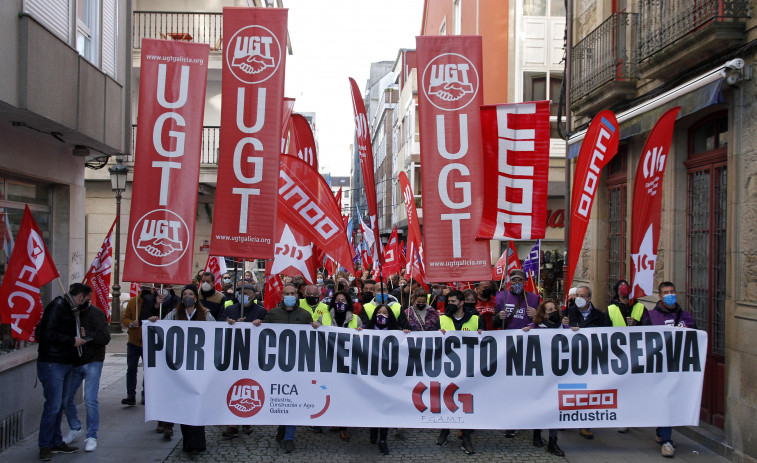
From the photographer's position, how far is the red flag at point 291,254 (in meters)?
9.65

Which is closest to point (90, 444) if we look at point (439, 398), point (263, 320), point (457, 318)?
point (263, 320)

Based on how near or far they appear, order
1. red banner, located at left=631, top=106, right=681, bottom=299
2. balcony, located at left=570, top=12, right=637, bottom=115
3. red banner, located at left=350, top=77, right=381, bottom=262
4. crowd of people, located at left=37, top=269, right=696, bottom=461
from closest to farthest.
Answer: crowd of people, located at left=37, top=269, right=696, bottom=461, red banner, located at left=631, top=106, right=681, bottom=299, red banner, located at left=350, top=77, right=381, bottom=262, balcony, located at left=570, top=12, right=637, bottom=115

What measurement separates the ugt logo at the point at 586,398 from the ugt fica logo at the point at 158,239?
4489 millimetres

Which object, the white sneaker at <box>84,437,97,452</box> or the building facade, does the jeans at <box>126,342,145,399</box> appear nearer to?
the white sneaker at <box>84,437,97,452</box>

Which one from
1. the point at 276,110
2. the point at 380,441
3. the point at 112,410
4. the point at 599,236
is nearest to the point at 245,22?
the point at 276,110

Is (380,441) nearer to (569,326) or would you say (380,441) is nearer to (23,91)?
(569,326)

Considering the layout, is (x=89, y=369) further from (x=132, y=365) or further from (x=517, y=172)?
(x=517, y=172)

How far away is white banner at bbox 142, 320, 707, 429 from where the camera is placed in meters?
7.14

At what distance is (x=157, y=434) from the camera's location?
7.94 metres

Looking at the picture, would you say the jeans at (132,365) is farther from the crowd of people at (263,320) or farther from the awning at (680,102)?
the awning at (680,102)

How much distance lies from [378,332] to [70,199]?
5044mm

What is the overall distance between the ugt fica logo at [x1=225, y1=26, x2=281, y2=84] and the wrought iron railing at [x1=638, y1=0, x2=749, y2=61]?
4957 millimetres

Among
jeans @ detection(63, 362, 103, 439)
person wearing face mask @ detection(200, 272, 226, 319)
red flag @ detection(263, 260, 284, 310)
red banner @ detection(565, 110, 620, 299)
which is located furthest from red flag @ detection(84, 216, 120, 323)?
red banner @ detection(565, 110, 620, 299)

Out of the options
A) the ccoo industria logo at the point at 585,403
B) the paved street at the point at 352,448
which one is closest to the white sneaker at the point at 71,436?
the paved street at the point at 352,448
